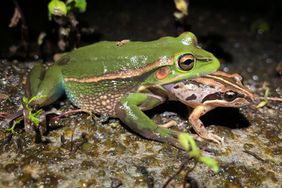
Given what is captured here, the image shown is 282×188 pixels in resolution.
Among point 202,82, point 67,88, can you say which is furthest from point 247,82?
point 67,88

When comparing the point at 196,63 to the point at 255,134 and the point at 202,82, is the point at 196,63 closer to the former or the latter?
the point at 202,82

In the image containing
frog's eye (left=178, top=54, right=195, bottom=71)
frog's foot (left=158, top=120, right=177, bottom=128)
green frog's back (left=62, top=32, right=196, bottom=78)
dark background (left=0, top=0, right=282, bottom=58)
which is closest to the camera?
frog's eye (left=178, top=54, right=195, bottom=71)

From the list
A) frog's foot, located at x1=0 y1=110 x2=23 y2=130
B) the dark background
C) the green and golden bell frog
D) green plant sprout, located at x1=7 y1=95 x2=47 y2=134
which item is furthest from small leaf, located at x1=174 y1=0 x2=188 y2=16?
frog's foot, located at x1=0 y1=110 x2=23 y2=130

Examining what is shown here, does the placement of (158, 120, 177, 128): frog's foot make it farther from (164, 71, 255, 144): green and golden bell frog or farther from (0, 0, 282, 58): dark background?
(0, 0, 282, 58): dark background

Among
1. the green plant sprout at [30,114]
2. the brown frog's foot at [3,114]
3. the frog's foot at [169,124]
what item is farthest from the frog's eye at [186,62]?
the brown frog's foot at [3,114]

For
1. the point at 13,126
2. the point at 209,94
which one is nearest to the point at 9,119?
the point at 13,126

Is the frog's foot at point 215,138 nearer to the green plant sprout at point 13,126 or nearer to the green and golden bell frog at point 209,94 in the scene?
the green and golden bell frog at point 209,94
